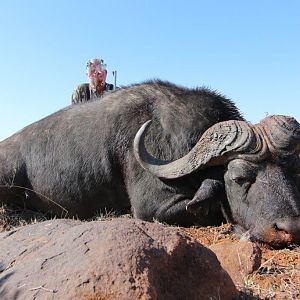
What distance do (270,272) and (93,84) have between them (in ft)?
19.4

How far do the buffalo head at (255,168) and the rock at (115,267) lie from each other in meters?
1.77

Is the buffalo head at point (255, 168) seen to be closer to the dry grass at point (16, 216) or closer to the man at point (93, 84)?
the dry grass at point (16, 216)

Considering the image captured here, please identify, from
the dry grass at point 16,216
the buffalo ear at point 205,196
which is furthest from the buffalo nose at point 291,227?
the dry grass at point 16,216

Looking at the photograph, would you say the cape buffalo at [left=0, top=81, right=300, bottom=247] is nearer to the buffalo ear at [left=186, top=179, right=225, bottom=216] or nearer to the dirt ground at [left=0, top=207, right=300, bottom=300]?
the buffalo ear at [left=186, top=179, right=225, bottom=216]

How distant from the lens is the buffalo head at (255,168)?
4.38 metres

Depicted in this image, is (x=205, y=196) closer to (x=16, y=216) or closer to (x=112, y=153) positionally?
(x=112, y=153)

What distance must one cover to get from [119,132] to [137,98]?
1.61 feet

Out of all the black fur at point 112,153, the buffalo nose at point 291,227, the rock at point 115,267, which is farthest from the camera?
the black fur at point 112,153

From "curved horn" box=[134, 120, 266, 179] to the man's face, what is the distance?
3756mm

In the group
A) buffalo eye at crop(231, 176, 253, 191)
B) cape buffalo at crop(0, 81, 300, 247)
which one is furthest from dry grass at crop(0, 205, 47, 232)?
buffalo eye at crop(231, 176, 253, 191)

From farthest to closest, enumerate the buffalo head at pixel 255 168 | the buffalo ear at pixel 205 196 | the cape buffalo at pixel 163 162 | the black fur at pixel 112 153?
the black fur at pixel 112 153
the buffalo ear at pixel 205 196
the cape buffalo at pixel 163 162
the buffalo head at pixel 255 168

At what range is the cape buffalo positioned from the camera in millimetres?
4660

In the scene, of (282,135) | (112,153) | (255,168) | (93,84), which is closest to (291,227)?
(255,168)

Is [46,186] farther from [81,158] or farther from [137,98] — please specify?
[137,98]
